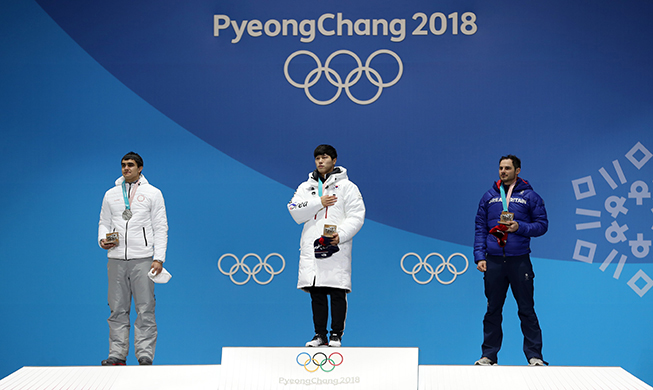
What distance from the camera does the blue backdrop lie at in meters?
5.23

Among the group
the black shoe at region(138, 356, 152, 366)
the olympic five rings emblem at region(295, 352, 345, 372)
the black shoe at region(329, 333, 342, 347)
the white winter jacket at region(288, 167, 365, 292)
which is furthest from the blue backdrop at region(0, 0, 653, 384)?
the olympic five rings emblem at region(295, 352, 345, 372)

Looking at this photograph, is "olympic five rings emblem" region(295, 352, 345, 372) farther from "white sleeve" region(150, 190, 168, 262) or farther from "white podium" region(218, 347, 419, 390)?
"white sleeve" region(150, 190, 168, 262)

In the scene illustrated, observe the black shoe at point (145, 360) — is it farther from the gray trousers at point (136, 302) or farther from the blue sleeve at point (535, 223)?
the blue sleeve at point (535, 223)

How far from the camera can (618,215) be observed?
17.1 feet

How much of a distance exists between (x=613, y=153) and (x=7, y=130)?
18.7 ft

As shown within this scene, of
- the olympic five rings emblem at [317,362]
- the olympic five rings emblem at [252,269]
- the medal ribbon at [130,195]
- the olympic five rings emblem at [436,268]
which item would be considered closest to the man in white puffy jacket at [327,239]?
the olympic five rings emblem at [252,269]

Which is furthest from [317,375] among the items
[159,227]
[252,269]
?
[252,269]

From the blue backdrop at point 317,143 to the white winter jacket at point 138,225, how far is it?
0.81 m

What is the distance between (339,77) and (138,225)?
2280 millimetres

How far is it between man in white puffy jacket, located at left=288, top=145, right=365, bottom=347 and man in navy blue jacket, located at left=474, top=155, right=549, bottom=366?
1.01 metres

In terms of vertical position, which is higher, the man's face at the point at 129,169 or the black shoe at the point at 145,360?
the man's face at the point at 129,169

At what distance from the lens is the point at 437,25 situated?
541cm

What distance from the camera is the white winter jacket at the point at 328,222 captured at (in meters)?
4.18

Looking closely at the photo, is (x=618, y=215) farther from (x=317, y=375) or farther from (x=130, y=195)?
(x=130, y=195)
